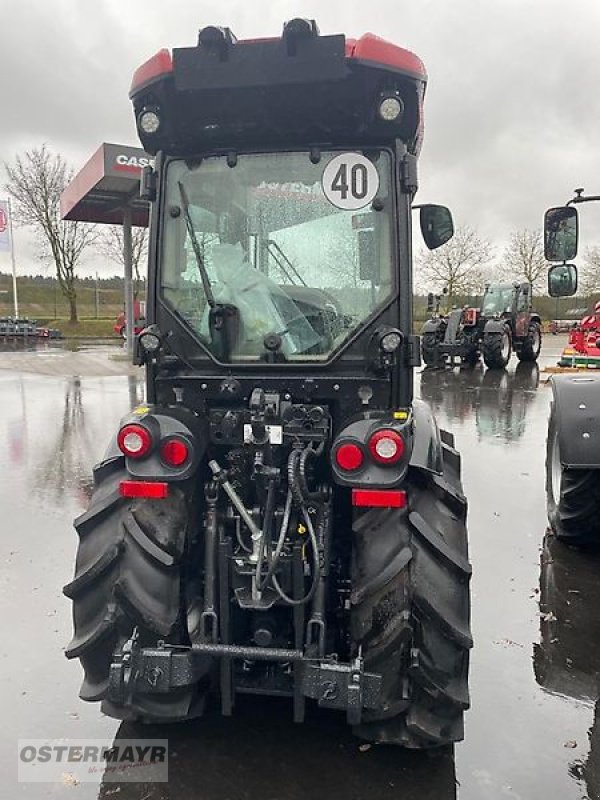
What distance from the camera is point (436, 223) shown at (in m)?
3.52

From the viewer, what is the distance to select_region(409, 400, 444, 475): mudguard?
296cm

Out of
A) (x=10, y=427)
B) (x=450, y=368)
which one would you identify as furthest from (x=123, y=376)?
(x=450, y=368)

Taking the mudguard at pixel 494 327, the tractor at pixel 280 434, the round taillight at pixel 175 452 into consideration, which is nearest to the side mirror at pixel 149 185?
the tractor at pixel 280 434

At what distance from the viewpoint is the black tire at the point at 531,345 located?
20.9 metres

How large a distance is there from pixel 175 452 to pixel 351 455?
0.74m

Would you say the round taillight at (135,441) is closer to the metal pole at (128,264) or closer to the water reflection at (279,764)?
the water reflection at (279,764)

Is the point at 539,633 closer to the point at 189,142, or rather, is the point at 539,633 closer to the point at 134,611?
the point at 134,611

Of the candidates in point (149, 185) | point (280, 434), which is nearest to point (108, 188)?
point (149, 185)

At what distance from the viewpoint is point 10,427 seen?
1027 cm

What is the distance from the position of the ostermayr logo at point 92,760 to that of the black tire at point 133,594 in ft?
0.68

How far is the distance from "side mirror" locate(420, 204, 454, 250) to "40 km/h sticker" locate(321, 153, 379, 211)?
541 mm

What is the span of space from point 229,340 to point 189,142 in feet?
3.03

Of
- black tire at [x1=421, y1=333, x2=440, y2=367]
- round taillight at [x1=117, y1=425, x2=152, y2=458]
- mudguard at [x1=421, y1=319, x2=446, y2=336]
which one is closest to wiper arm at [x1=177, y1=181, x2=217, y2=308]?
round taillight at [x1=117, y1=425, x2=152, y2=458]

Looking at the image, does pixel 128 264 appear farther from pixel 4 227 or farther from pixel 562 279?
pixel 562 279
